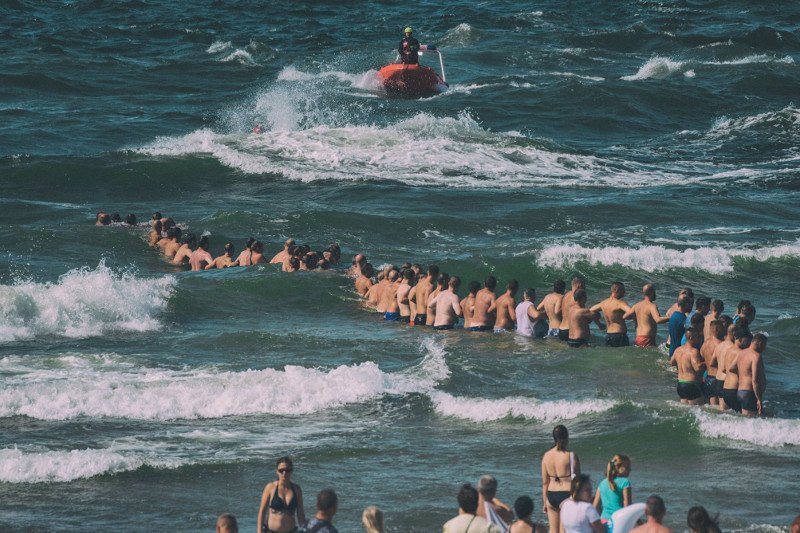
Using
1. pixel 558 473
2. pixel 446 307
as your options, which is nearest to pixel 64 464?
pixel 558 473

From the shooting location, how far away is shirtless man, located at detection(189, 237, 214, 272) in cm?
2241

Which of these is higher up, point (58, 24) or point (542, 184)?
point (58, 24)

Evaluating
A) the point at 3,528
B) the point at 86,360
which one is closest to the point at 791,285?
the point at 86,360

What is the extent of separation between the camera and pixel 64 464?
12.6 m

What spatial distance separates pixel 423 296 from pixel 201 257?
5.44 meters

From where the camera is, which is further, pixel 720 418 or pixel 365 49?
pixel 365 49

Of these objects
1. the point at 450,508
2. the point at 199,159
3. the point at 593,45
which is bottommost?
the point at 450,508

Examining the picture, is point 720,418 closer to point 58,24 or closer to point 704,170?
point 704,170

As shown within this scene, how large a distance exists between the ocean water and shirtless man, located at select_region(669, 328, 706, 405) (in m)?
0.36

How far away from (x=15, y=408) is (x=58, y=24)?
127 ft

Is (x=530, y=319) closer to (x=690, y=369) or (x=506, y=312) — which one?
(x=506, y=312)

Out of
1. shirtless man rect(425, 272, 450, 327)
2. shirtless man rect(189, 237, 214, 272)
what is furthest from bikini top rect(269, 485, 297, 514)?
shirtless man rect(189, 237, 214, 272)

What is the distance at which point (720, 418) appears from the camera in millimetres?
13672

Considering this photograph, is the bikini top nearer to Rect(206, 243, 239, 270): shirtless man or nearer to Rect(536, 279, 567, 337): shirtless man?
Rect(536, 279, 567, 337): shirtless man
